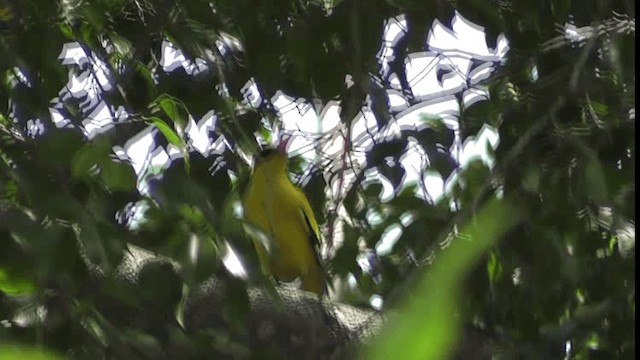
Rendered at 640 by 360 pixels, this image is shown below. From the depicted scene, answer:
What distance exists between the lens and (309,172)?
177 cm

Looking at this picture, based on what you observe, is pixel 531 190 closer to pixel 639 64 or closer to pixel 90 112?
pixel 90 112

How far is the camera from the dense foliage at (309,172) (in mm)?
1051

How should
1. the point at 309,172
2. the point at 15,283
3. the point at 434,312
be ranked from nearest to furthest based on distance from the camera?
the point at 434,312, the point at 15,283, the point at 309,172

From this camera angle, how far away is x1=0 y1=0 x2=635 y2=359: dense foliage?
1.05 m

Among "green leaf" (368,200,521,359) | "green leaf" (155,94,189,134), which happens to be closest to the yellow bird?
"green leaf" (155,94,189,134)

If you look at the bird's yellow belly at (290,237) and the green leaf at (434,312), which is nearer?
the green leaf at (434,312)

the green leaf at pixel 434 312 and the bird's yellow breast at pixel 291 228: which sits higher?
the green leaf at pixel 434 312

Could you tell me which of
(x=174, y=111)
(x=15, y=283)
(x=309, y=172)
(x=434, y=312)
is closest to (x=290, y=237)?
(x=309, y=172)

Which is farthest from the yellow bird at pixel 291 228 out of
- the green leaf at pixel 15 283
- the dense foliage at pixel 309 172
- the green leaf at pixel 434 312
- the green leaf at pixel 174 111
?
the green leaf at pixel 434 312

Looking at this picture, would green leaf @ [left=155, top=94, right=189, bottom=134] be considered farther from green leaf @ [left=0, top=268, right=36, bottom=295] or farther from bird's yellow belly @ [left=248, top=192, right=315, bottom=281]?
bird's yellow belly @ [left=248, top=192, right=315, bottom=281]

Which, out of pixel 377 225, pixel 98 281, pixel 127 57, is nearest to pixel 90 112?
pixel 127 57

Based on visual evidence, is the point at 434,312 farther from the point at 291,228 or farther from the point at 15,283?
the point at 291,228

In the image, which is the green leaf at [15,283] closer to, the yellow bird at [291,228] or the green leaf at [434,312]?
the green leaf at [434,312]

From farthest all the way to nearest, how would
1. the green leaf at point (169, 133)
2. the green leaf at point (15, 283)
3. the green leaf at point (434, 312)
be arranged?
1. the green leaf at point (169, 133)
2. the green leaf at point (15, 283)
3. the green leaf at point (434, 312)
